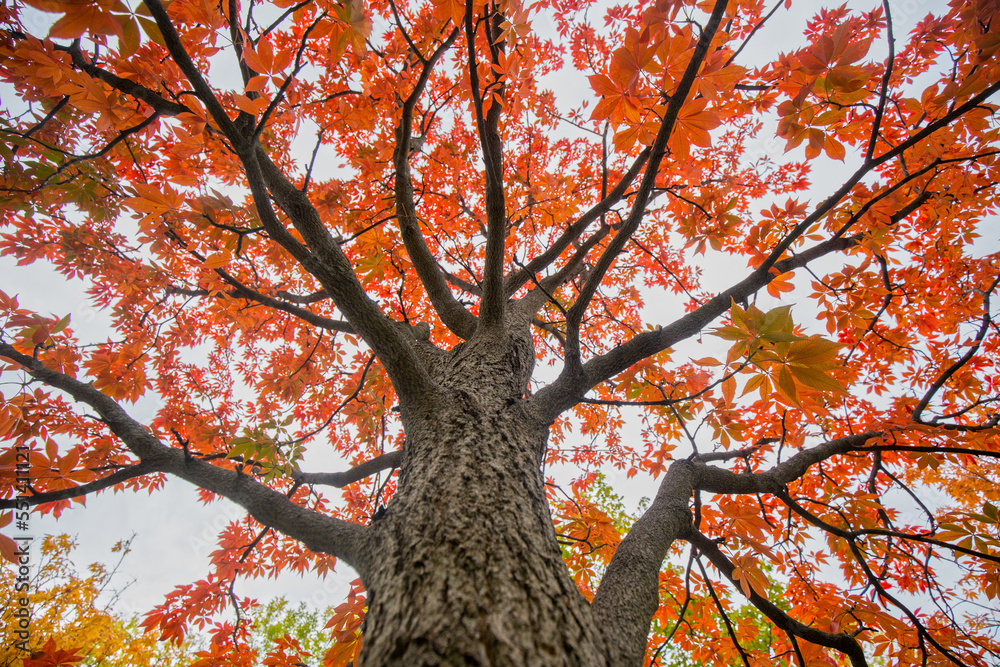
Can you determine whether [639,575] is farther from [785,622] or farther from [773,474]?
[773,474]

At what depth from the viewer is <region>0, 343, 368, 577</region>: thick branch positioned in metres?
1.29

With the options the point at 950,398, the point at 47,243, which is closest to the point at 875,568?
the point at 950,398

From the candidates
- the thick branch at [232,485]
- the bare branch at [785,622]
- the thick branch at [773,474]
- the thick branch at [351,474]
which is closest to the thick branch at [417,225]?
the thick branch at [351,474]

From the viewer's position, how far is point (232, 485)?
1.62 meters

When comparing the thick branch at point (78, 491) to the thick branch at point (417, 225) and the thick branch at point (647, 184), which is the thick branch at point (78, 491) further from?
the thick branch at point (647, 184)

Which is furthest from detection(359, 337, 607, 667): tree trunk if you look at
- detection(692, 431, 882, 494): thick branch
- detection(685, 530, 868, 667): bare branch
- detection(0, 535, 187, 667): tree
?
detection(0, 535, 187, 667): tree

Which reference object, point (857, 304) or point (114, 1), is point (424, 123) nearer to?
point (114, 1)

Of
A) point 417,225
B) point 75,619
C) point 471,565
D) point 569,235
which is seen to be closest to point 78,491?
point 471,565

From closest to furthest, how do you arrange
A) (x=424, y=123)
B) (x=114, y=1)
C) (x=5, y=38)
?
(x=114, y=1) < (x=5, y=38) < (x=424, y=123)

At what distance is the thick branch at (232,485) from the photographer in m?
1.29

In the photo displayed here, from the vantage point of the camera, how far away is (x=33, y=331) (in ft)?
6.38

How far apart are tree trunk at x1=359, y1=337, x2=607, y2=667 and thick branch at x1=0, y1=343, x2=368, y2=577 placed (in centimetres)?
29

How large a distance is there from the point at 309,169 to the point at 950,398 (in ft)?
16.5

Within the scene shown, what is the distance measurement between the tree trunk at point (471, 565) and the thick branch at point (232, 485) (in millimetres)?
294
